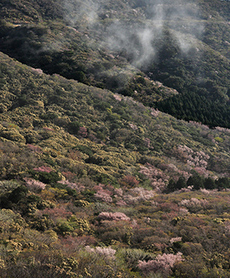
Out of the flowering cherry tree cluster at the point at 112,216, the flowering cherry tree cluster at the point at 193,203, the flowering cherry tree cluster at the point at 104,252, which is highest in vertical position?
the flowering cherry tree cluster at the point at 104,252

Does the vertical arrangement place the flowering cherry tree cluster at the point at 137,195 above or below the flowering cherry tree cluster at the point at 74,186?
below

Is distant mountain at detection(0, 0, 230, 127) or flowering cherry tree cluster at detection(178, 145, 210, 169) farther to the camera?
distant mountain at detection(0, 0, 230, 127)

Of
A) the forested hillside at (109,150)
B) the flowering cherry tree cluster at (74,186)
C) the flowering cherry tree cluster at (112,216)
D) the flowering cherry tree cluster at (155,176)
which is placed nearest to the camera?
the forested hillside at (109,150)

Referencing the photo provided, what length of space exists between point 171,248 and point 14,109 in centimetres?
2216

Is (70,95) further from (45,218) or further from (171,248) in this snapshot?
(171,248)

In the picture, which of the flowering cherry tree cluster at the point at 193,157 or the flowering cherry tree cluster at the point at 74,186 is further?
the flowering cherry tree cluster at the point at 193,157

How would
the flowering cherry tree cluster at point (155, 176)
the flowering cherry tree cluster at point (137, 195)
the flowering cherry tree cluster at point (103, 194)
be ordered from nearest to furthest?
the flowering cherry tree cluster at point (103, 194) → the flowering cherry tree cluster at point (137, 195) → the flowering cherry tree cluster at point (155, 176)

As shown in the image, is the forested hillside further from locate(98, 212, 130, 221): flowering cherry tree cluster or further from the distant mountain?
the distant mountain

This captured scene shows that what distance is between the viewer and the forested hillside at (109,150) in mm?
8531

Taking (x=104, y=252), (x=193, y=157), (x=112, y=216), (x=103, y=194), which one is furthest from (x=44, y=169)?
(x=193, y=157)

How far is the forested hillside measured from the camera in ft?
28.0

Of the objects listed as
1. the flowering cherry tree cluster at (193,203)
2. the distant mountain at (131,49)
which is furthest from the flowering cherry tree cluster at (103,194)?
the distant mountain at (131,49)

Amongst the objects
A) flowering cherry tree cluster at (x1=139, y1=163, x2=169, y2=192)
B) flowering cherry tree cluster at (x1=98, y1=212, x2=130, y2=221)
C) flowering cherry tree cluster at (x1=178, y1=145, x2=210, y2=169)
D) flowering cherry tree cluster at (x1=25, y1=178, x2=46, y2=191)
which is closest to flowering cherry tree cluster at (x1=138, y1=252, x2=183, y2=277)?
flowering cherry tree cluster at (x1=98, y1=212, x2=130, y2=221)

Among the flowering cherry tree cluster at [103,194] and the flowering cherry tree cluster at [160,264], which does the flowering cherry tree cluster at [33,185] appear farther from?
the flowering cherry tree cluster at [160,264]
